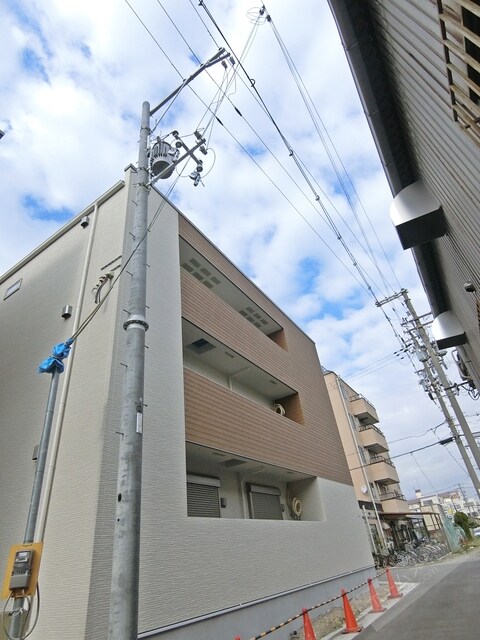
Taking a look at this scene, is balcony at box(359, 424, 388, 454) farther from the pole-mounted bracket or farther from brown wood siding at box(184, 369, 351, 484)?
the pole-mounted bracket

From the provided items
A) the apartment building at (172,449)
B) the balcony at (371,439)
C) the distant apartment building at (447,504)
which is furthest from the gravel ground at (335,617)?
the distant apartment building at (447,504)

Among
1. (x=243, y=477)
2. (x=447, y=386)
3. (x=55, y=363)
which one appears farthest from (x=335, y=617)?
(x=55, y=363)

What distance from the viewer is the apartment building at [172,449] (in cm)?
582

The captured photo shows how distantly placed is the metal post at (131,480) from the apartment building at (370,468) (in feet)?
77.8

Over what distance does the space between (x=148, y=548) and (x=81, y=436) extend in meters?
2.15

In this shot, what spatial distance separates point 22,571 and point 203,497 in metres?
6.13

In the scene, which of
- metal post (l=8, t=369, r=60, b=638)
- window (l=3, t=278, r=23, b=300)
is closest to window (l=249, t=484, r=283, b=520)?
metal post (l=8, t=369, r=60, b=638)

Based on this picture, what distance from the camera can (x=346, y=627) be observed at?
8.44m

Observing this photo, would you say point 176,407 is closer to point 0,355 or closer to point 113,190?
point 0,355

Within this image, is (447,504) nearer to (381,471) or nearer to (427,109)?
(381,471)

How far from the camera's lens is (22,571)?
3904 mm

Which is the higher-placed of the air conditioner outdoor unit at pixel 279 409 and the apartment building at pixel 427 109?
the air conditioner outdoor unit at pixel 279 409

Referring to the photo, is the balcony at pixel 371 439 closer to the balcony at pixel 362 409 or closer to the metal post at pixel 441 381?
the balcony at pixel 362 409

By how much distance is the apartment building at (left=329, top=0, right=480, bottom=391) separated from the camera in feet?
8.92
